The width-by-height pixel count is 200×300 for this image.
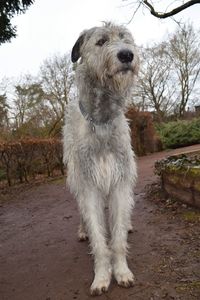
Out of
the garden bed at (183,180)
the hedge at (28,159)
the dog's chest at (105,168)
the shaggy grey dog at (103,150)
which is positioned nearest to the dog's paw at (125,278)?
the shaggy grey dog at (103,150)

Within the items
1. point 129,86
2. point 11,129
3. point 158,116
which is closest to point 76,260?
point 129,86

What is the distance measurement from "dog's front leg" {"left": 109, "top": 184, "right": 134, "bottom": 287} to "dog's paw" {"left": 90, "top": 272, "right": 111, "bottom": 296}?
0.37ft

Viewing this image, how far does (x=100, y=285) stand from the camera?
127 inches

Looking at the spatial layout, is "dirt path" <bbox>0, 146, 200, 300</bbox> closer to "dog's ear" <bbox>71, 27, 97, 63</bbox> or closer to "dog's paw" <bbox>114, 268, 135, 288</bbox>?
"dog's paw" <bbox>114, 268, 135, 288</bbox>

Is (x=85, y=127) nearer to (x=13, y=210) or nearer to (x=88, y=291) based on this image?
(x=88, y=291)

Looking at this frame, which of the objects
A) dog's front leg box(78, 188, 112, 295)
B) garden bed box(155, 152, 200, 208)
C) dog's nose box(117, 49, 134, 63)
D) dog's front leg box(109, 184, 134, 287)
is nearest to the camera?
dog's nose box(117, 49, 134, 63)

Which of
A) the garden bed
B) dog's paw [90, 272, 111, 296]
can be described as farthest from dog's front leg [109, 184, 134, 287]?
the garden bed

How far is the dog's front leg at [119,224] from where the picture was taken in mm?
3445

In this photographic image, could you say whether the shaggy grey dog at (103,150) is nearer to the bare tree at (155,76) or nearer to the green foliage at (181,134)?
the green foliage at (181,134)

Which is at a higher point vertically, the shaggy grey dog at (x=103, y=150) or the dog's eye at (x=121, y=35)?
the dog's eye at (x=121, y=35)

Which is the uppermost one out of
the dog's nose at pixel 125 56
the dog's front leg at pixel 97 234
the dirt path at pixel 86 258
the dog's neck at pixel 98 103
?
the dog's nose at pixel 125 56

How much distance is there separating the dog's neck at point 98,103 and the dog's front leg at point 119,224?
69 cm

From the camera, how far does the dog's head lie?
3.13 m

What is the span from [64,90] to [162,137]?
775 centimetres
